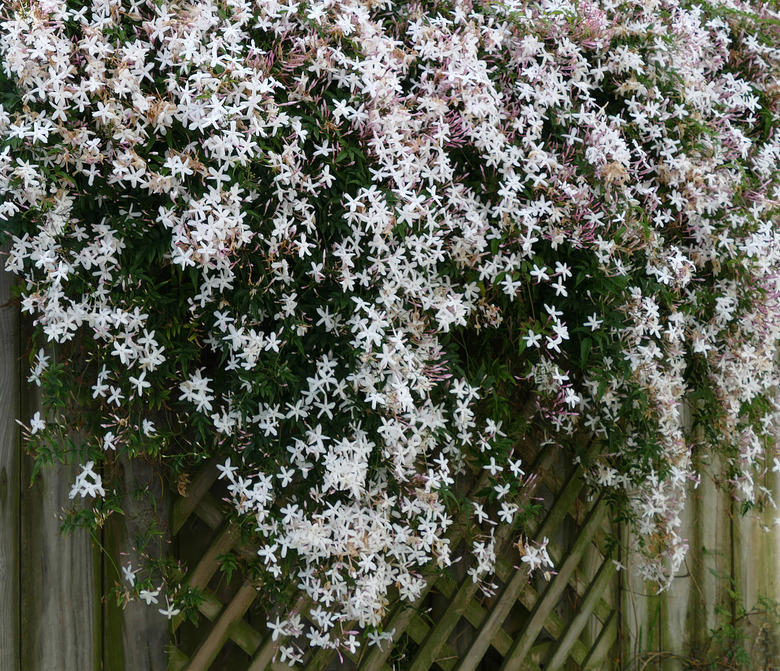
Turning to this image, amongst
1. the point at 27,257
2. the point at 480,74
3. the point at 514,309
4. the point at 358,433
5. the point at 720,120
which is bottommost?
the point at 27,257

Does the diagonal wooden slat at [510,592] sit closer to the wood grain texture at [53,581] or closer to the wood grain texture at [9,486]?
the wood grain texture at [53,581]

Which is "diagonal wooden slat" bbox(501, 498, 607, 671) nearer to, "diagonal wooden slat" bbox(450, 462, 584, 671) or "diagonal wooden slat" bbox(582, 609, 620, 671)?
"diagonal wooden slat" bbox(450, 462, 584, 671)

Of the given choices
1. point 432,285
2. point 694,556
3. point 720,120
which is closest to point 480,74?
point 432,285

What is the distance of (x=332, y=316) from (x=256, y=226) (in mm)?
256

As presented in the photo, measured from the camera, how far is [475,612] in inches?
85.0

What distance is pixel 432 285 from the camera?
1.73 m

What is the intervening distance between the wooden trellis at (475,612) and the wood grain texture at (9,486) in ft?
1.13

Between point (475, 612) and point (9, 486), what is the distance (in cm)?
130

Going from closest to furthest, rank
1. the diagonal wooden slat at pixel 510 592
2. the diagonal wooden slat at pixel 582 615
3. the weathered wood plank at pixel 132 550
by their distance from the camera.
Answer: the weathered wood plank at pixel 132 550, the diagonal wooden slat at pixel 510 592, the diagonal wooden slat at pixel 582 615

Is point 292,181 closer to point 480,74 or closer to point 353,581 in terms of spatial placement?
point 480,74

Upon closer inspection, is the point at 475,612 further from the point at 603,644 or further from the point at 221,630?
the point at 221,630

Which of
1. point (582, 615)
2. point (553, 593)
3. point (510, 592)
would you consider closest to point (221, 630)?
point (510, 592)

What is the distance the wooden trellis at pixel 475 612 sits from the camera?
178 cm

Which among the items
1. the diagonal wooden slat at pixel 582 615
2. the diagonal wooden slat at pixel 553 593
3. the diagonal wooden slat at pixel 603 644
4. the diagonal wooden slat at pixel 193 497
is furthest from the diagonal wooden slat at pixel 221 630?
the diagonal wooden slat at pixel 603 644
